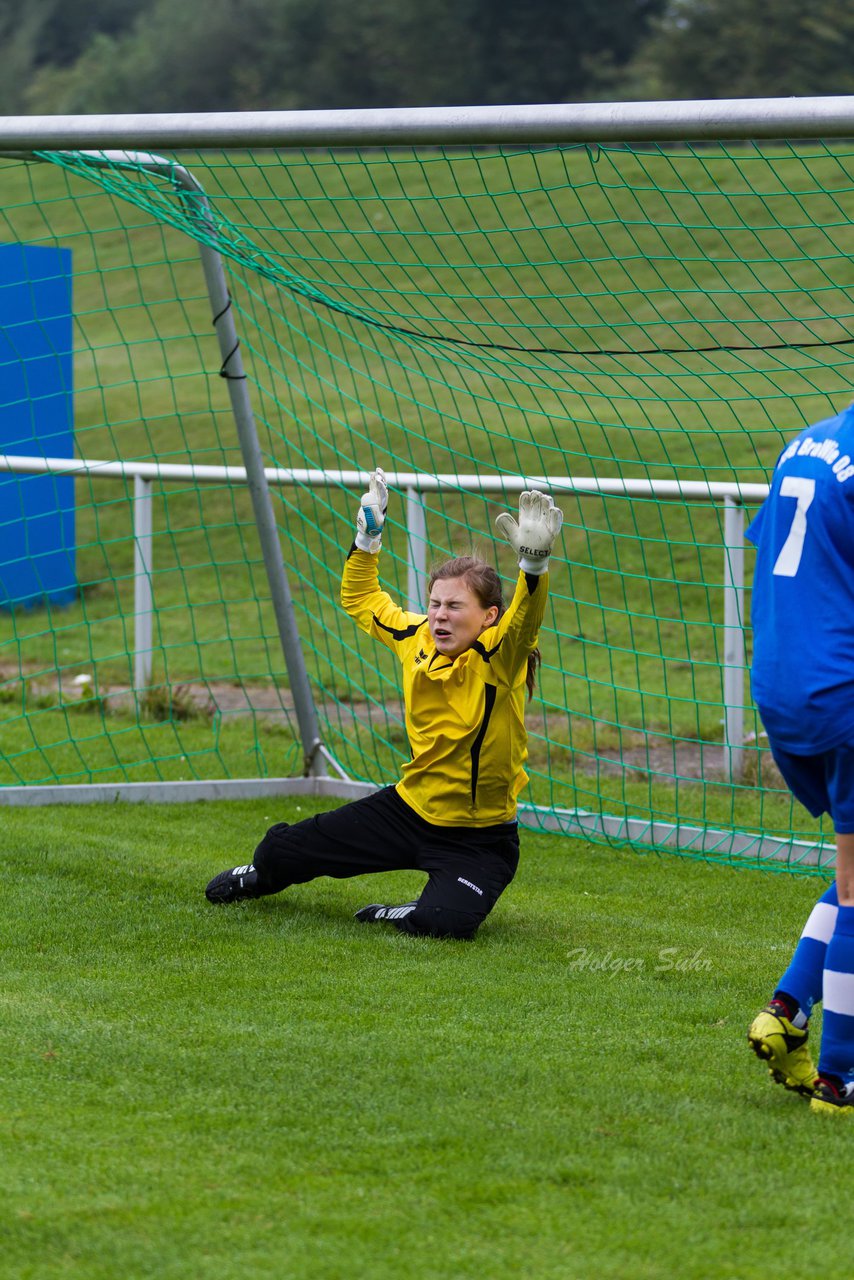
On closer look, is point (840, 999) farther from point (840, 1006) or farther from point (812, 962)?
point (812, 962)

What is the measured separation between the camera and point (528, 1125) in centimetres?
310

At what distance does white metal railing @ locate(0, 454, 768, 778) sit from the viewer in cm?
670

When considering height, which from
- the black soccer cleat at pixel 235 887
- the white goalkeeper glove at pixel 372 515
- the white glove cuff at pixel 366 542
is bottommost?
the black soccer cleat at pixel 235 887

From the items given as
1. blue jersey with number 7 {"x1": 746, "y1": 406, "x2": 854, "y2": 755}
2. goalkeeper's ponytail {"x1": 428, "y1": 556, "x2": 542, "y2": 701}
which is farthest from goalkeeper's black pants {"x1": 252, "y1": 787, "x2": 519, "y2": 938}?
blue jersey with number 7 {"x1": 746, "y1": 406, "x2": 854, "y2": 755}

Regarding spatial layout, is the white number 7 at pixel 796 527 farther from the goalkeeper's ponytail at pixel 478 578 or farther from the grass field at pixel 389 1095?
the goalkeeper's ponytail at pixel 478 578

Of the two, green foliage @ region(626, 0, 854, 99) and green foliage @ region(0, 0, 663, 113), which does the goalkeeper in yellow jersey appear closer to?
green foliage @ region(626, 0, 854, 99)

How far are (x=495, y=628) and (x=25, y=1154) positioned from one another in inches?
90.3

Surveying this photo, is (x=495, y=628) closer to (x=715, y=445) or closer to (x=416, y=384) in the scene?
(x=715, y=445)

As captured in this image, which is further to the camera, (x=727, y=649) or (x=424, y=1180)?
(x=727, y=649)

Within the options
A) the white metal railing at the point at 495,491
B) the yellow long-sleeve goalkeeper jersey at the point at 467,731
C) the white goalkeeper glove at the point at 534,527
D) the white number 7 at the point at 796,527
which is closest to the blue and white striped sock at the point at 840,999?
the white number 7 at the point at 796,527

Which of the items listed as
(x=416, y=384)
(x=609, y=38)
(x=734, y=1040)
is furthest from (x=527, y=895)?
(x=609, y=38)

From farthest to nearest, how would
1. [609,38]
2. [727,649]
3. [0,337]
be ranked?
[609,38]
[0,337]
[727,649]

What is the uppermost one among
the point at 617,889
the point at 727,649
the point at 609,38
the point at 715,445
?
the point at 609,38

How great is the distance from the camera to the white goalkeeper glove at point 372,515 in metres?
5.04
